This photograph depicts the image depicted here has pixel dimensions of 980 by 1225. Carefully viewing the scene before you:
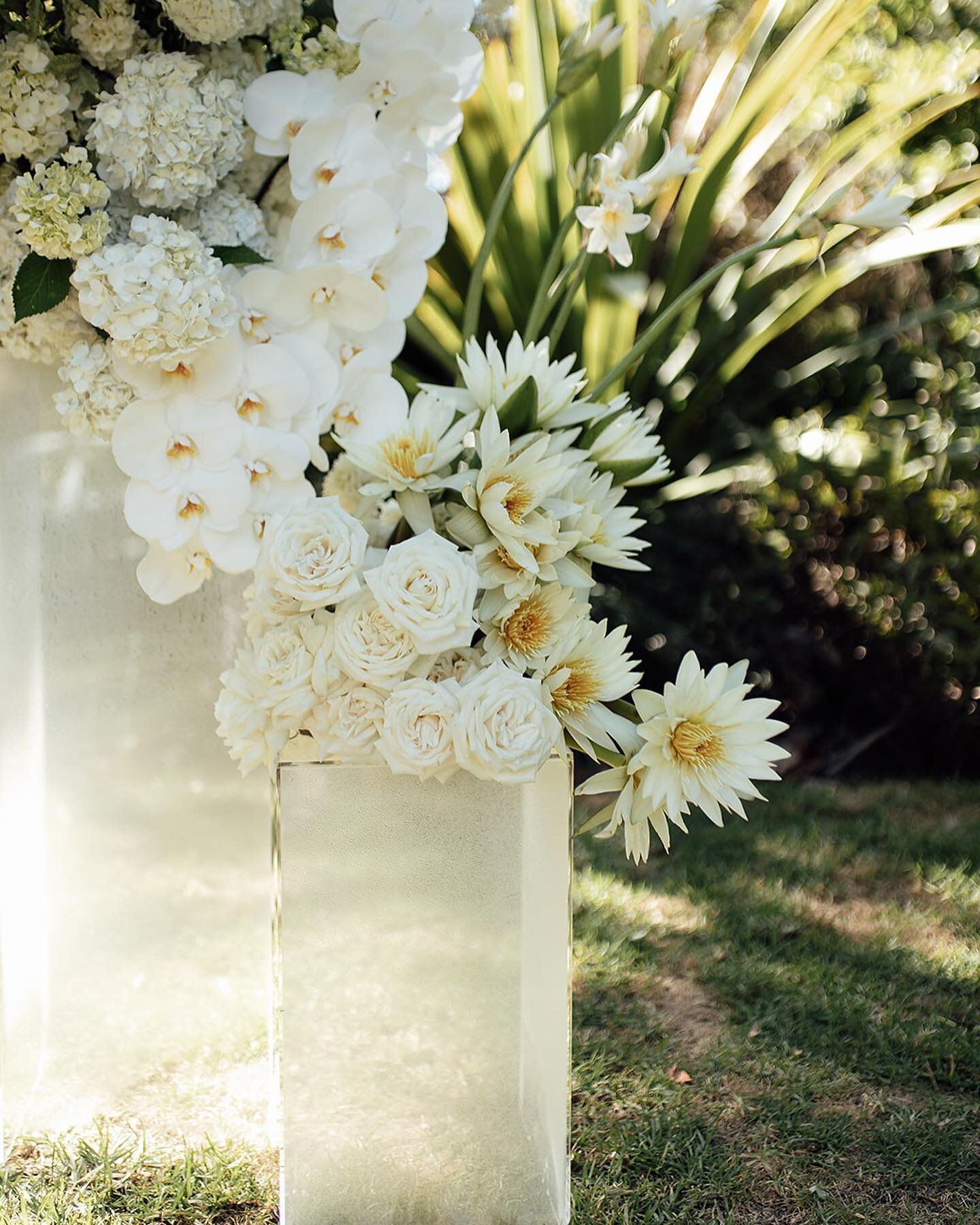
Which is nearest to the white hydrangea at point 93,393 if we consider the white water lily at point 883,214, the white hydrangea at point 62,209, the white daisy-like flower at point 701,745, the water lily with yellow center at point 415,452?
the white hydrangea at point 62,209

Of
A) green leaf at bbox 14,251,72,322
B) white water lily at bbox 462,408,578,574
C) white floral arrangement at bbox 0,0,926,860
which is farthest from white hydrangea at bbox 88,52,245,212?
white water lily at bbox 462,408,578,574

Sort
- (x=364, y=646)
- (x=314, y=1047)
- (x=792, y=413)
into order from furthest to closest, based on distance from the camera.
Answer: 1. (x=792, y=413)
2. (x=314, y=1047)
3. (x=364, y=646)

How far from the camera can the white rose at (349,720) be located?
3.47 ft

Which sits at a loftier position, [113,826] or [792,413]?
[792,413]

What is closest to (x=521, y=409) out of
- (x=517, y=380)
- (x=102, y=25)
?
(x=517, y=380)

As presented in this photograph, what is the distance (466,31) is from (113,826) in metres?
1.01

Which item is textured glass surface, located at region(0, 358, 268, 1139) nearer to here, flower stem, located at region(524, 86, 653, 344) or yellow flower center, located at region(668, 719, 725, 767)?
flower stem, located at region(524, 86, 653, 344)

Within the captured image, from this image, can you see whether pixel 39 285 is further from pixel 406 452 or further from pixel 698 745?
pixel 698 745

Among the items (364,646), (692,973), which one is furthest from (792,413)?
(364,646)

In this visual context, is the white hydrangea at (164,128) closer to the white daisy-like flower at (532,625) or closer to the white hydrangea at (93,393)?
the white hydrangea at (93,393)

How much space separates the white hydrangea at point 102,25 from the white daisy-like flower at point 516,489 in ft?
1.73

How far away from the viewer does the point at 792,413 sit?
3178 millimetres

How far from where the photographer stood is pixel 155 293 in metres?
1.08

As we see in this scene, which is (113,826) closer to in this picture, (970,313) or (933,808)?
(933,808)
